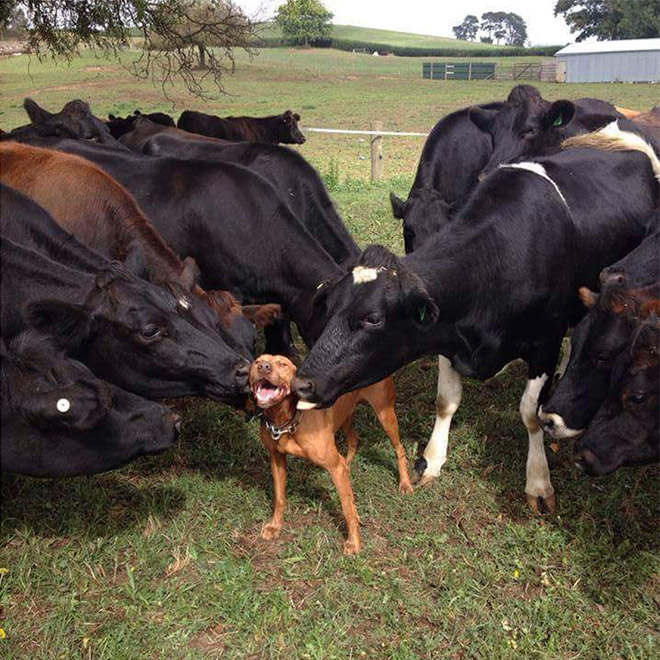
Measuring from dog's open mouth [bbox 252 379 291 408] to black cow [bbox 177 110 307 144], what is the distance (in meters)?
8.91

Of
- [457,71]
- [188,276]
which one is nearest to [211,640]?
[188,276]

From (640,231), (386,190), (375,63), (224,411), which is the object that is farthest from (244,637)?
(375,63)

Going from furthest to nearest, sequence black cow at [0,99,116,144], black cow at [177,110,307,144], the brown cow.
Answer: black cow at [177,110,307,144]
black cow at [0,99,116,144]
the brown cow

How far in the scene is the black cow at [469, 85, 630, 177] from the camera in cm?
618

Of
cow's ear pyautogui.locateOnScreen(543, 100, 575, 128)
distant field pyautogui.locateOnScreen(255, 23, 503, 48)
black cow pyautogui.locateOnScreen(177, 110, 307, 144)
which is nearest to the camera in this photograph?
cow's ear pyautogui.locateOnScreen(543, 100, 575, 128)

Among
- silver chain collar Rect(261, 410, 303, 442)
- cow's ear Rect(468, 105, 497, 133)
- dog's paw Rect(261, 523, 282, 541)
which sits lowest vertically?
dog's paw Rect(261, 523, 282, 541)

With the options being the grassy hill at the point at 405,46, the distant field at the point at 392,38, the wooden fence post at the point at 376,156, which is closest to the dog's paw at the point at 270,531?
the wooden fence post at the point at 376,156

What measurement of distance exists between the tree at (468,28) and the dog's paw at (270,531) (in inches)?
4229

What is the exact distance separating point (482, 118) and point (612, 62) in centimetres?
5330

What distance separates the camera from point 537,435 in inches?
190

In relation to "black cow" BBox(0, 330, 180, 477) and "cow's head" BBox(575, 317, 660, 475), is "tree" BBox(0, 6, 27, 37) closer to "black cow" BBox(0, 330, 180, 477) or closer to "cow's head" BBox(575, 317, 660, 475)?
"black cow" BBox(0, 330, 180, 477)

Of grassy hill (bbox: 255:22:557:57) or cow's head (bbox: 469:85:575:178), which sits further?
grassy hill (bbox: 255:22:557:57)

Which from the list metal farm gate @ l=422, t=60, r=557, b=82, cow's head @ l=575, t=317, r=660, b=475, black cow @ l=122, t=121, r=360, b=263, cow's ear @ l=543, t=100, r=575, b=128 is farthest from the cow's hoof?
metal farm gate @ l=422, t=60, r=557, b=82

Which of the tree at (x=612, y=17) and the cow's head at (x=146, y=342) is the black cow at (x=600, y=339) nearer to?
the cow's head at (x=146, y=342)
